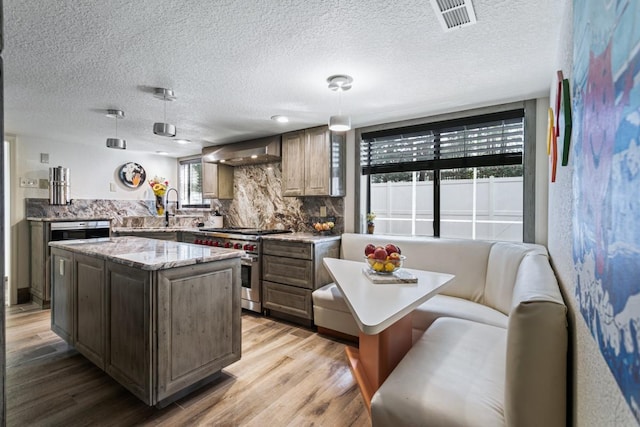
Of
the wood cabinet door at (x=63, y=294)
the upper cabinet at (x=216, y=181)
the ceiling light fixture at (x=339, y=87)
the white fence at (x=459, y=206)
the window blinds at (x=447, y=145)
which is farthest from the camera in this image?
the upper cabinet at (x=216, y=181)

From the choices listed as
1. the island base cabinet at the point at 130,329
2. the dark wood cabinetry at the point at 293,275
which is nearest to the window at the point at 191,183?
the dark wood cabinetry at the point at 293,275

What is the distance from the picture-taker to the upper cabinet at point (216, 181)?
4871mm

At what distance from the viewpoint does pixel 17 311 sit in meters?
3.79

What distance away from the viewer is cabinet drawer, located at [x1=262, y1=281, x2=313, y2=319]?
3271mm

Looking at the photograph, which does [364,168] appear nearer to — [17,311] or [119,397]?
[119,397]

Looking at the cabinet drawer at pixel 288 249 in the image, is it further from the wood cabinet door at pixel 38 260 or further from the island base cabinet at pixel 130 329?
the wood cabinet door at pixel 38 260

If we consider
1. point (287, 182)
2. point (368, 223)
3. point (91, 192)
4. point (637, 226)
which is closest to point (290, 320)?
point (368, 223)

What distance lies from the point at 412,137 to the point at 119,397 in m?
3.45

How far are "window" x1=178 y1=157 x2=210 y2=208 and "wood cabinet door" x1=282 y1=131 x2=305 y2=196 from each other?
92.6 inches

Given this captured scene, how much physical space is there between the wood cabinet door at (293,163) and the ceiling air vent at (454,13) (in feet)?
7.87

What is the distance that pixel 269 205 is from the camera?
4625 millimetres

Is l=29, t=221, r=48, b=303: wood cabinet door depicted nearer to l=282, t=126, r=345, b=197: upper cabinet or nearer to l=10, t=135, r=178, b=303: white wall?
l=10, t=135, r=178, b=303: white wall

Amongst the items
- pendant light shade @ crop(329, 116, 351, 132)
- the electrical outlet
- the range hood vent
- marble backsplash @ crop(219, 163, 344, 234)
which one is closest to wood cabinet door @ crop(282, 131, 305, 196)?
the range hood vent

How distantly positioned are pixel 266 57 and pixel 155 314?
5.73 ft
